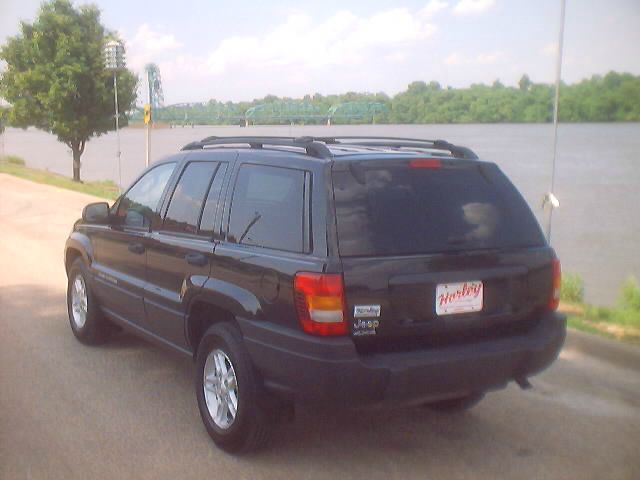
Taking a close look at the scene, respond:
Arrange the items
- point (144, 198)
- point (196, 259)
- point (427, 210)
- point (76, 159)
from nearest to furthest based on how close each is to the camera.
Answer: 1. point (427, 210)
2. point (196, 259)
3. point (144, 198)
4. point (76, 159)

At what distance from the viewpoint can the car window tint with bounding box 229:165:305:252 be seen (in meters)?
4.02

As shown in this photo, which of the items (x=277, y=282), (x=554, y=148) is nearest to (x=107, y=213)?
(x=277, y=282)

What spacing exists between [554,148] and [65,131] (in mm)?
22178

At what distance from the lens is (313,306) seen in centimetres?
370

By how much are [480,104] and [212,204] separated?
3.39 m

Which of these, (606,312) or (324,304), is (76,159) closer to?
(606,312)

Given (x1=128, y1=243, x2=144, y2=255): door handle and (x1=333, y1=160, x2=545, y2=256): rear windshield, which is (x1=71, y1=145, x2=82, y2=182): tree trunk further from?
(x1=333, y1=160, x2=545, y2=256): rear windshield

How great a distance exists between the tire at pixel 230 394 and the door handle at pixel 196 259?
16.4 inches

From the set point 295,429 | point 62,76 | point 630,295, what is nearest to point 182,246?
point 295,429

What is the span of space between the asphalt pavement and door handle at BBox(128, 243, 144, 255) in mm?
991

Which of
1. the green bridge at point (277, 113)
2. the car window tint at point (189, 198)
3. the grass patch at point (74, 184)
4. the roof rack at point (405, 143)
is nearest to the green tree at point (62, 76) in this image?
the grass patch at point (74, 184)

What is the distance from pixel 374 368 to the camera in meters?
3.69

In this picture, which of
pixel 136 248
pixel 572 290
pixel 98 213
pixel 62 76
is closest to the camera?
pixel 136 248

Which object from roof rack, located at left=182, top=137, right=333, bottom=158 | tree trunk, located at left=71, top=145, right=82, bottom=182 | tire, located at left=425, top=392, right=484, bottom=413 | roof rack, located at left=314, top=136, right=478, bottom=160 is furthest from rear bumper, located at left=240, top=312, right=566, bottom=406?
tree trunk, located at left=71, top=145, right=82, bottom=182
